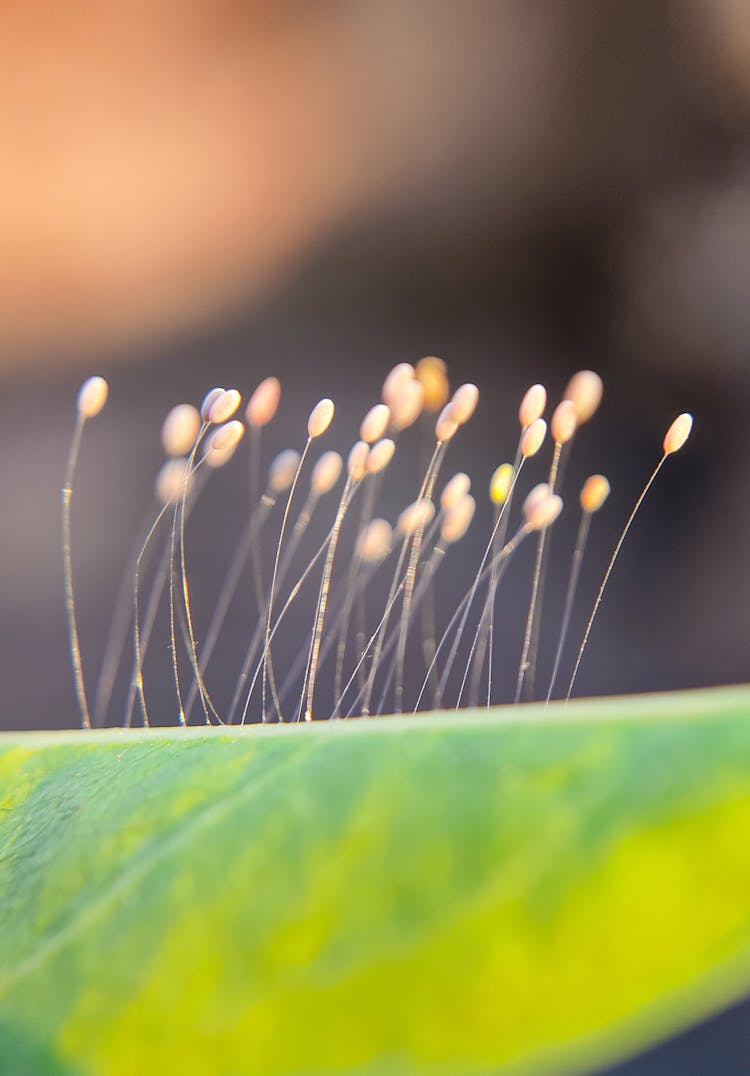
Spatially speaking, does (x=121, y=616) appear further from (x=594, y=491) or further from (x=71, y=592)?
(x=594, y=491)

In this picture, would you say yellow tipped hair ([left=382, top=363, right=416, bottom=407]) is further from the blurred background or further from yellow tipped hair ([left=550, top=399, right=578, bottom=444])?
the blurred background

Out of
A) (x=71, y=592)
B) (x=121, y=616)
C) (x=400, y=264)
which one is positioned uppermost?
(x=400, y=264)

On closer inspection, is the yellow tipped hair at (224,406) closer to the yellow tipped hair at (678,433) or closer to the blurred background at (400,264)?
the yellow tipped hair at (678,433)

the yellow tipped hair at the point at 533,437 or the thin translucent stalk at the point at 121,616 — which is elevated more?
the yellow tipped hair at the point at 533,437

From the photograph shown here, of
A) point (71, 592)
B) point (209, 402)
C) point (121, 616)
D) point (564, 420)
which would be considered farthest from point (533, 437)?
point (121, 616)

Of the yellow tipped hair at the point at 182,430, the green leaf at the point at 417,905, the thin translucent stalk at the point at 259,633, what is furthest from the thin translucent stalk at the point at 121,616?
the green leaf at the point at 417,905
